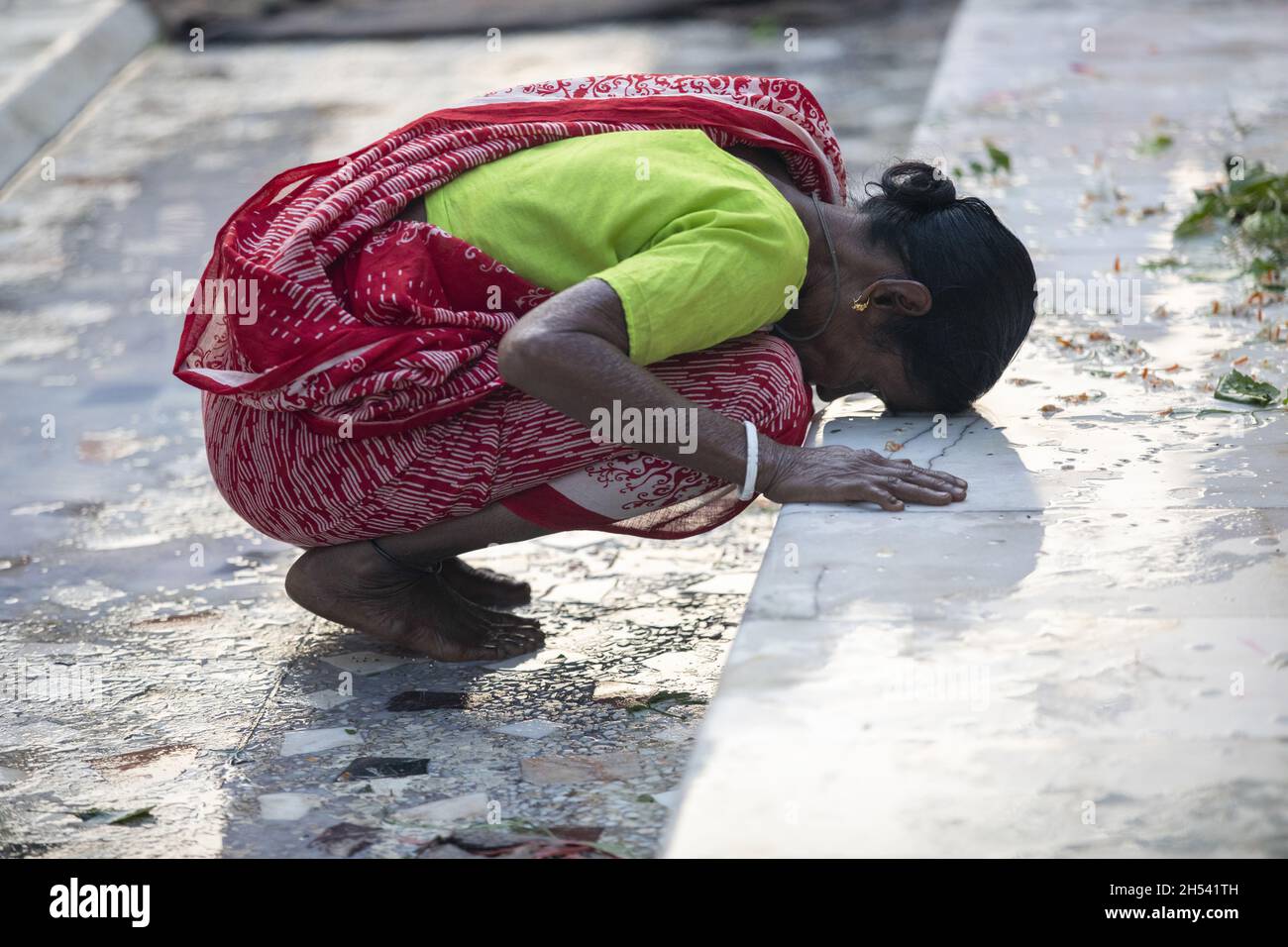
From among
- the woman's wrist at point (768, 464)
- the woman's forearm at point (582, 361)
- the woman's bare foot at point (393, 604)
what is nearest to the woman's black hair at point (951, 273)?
the woman's wrist at point (768, 464)

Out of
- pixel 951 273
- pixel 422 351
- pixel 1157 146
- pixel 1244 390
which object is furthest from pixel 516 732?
pixel 1157 146

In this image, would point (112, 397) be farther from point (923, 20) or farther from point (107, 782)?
point (923, 20)

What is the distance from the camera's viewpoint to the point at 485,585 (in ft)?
10.2

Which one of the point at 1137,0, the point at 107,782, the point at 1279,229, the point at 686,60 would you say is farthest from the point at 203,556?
the point at 1137,0

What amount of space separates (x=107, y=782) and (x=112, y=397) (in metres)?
1.98

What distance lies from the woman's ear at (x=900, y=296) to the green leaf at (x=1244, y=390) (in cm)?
82

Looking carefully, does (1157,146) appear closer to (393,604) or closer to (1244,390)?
(1244,390)

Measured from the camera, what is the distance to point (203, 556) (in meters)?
3.40

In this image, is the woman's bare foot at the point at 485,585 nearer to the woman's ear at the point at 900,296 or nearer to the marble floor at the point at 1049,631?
the marble floor at the point at 1049,631

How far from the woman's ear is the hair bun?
156mm


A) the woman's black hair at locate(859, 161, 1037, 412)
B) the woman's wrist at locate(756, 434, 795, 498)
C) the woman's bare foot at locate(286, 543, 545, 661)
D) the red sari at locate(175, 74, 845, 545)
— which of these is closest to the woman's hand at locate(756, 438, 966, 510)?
the woman's wrist at locate(756, 434, 795, 498)

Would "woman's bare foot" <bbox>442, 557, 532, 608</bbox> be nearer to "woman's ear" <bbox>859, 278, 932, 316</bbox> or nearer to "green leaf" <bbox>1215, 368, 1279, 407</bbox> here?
"woman's ear" <bbox>859, 278, 932, 316</bbox>

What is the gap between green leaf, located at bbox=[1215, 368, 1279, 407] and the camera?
9.66 ft

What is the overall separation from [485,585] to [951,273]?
117 centimetres
